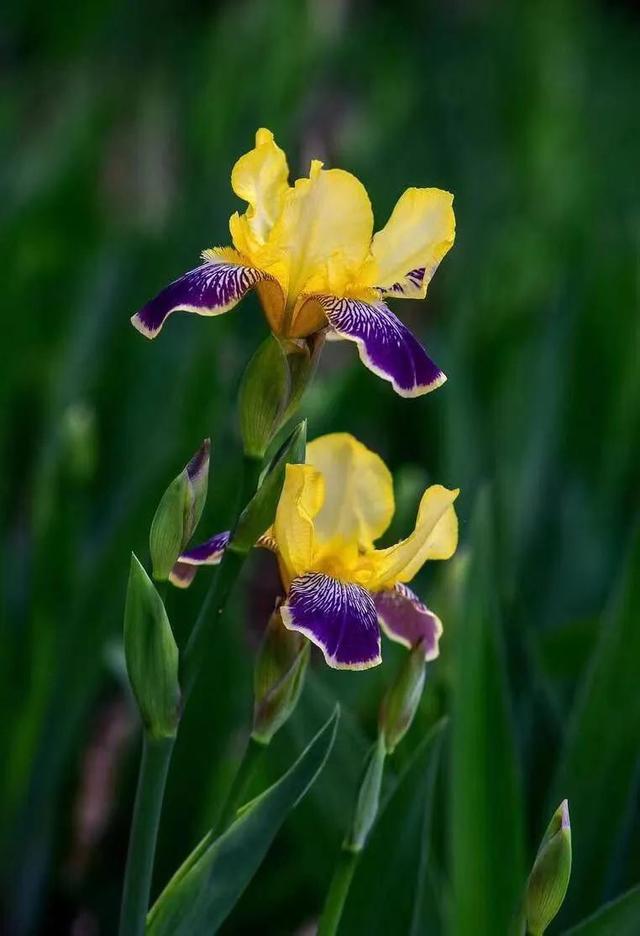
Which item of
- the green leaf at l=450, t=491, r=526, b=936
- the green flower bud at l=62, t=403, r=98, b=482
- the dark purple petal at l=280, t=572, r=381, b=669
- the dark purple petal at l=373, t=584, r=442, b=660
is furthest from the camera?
the green flower bud at l=62, t=403, r=98, b=482

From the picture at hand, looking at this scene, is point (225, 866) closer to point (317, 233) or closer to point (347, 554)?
point (347, 554)

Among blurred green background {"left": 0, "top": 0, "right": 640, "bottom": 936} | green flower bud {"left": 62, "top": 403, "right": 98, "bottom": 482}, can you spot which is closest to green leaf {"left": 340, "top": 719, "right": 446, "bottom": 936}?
blurred green background {"left": 0, "top": 0, "right": 640, "bottom": 936}

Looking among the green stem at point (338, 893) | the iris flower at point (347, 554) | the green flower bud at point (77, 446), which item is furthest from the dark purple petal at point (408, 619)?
the green flower bud at point (77, 446)

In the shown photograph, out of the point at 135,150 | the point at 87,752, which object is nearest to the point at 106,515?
the point at 87,752

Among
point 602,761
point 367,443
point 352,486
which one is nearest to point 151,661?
point 352,486

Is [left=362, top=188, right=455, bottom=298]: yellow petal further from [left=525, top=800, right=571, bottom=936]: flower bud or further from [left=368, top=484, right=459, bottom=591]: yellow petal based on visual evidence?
[left=525, top=800, right=571, bottom=936]: flower bud

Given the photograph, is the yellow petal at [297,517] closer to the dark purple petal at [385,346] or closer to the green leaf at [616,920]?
the dark purple petal at [385,346]

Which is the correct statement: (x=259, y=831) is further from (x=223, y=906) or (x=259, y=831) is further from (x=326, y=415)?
(x=326, y=415)
